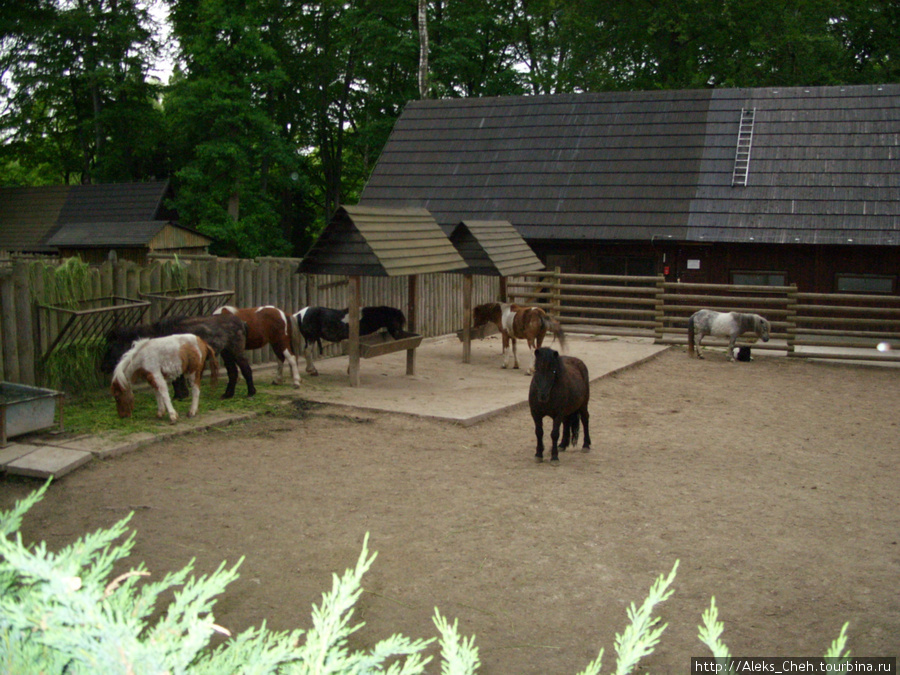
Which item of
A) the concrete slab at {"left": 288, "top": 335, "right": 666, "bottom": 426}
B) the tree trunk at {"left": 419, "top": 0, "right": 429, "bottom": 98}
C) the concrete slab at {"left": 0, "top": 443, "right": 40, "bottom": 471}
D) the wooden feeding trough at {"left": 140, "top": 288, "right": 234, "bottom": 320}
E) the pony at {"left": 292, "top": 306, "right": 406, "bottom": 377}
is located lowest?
the concrete slab at {"left": 288, "top": 335, "right": 666, "bottom": 426}

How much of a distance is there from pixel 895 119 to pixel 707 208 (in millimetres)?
5473

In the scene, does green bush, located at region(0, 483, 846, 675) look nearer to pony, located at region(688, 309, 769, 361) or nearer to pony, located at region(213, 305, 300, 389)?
pony, located at region(213, 305, 300, 389)

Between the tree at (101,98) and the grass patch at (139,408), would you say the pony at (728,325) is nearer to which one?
the grass patch at (139,408)

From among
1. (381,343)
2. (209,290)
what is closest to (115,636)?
(381,343)

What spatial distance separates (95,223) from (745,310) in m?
25.0

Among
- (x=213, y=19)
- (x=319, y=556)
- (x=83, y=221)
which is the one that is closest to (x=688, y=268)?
(x=319, y=556)

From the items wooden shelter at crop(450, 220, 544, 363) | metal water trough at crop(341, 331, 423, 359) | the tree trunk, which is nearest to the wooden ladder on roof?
wooden shelter at crop(450, 220, 544, 363)

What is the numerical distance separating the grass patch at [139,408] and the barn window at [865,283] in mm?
14422

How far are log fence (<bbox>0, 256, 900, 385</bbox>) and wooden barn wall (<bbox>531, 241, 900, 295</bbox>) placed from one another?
0.54 metres

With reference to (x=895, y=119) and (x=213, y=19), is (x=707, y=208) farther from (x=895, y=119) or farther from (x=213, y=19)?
(x=213, y=19)

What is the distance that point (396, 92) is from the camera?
40562 millimetres

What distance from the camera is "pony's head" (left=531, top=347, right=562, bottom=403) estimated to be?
8.28 metres

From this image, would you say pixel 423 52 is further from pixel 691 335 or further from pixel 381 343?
pixel 381 343

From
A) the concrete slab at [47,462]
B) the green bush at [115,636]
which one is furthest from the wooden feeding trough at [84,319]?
the green bush at [115,636]
